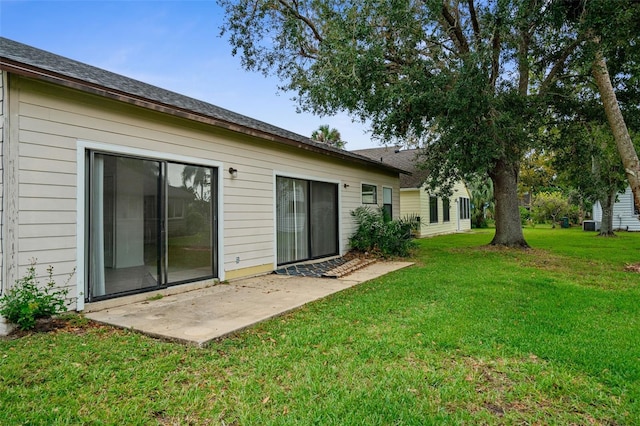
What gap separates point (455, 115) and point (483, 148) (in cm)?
106

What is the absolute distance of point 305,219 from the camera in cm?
889

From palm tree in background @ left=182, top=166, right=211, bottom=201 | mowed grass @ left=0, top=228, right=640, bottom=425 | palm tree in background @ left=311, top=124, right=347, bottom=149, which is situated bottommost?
mowed grass @ left=0, top=228, right=640, bottom=425

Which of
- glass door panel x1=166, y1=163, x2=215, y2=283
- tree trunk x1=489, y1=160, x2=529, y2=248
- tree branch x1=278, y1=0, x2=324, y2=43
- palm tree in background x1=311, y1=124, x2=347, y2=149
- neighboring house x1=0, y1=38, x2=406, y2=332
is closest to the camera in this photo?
neighboring house x1=0, y1=38, x2=406, y2=332

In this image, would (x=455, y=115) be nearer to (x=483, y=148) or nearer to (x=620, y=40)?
(x=483, y=148)

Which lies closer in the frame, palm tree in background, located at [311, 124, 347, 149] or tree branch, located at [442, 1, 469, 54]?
tree branch, located at [442, 1, 469, 54]

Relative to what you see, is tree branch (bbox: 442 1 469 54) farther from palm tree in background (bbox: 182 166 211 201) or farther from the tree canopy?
palm tree in background (bbox: 182 166 211 201)

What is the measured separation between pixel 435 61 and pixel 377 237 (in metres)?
4.80

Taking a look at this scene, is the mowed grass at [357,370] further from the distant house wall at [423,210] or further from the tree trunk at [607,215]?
the tree trunk at [607,215]

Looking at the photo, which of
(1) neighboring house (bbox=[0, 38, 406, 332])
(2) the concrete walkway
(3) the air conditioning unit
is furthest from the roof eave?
(3) the air conditioning unit

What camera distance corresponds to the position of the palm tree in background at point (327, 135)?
2443cm

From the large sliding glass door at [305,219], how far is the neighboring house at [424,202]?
671cm

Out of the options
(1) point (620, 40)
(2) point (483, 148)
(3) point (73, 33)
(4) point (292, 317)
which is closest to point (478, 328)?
(4) point (292, 317)

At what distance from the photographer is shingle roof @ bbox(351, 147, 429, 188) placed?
697 inches

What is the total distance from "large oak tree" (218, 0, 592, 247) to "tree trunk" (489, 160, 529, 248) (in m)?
2.26
